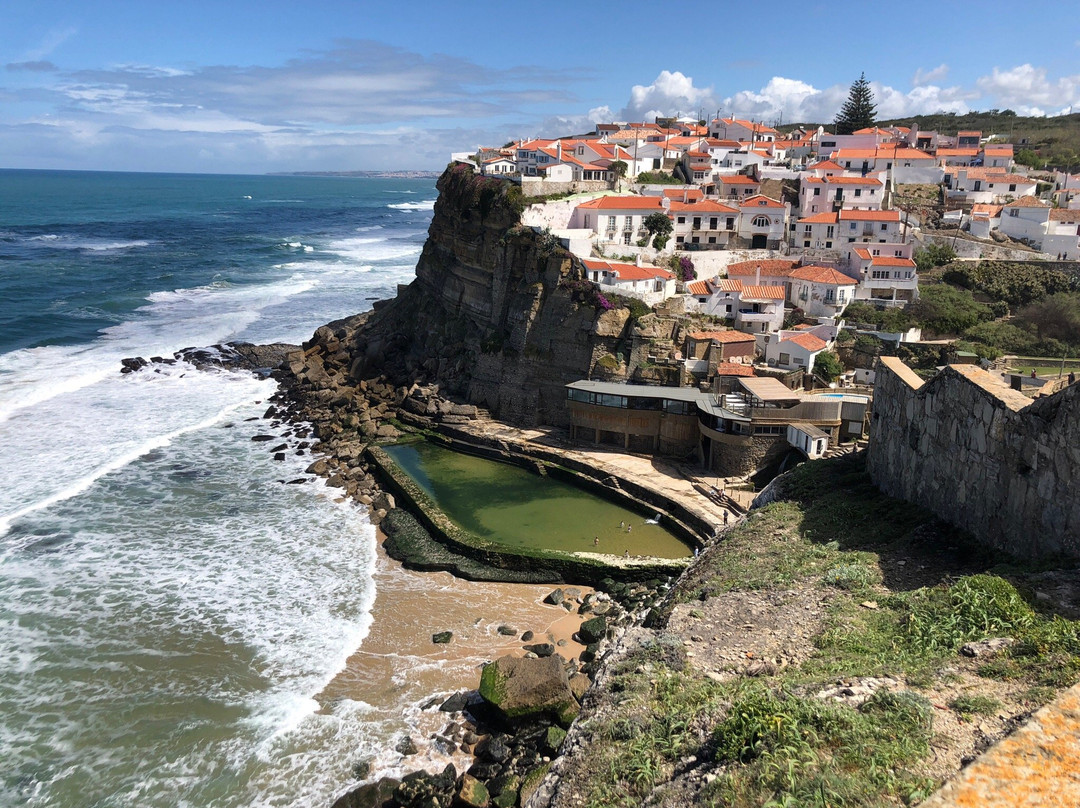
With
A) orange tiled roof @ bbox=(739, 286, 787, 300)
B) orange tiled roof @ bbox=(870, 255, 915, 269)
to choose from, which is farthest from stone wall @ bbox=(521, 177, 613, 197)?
orange tiled roof @ bbox=(870, 255, 915, 269)

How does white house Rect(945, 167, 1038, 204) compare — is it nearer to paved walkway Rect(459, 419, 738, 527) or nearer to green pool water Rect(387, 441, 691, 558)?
paved walkway Rect(459, 419, 738, 527)

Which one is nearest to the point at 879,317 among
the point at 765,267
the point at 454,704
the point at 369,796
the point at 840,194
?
the point at 765,267

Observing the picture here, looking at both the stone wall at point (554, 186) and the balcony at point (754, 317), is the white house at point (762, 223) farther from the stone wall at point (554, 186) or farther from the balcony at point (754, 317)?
the balcony at point (754, 317)

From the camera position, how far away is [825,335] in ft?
116

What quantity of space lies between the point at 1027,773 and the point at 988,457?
6914 mm

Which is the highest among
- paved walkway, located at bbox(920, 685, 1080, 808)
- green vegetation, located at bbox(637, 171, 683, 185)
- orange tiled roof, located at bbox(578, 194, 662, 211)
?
green vegetation, located at bbox(637, 171, 683, 185)

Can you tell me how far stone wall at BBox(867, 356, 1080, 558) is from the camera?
1011 centimetres

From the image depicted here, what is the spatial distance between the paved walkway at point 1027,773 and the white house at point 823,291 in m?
32.9

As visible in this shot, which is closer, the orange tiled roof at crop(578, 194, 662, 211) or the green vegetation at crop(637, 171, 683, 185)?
the orange tiled roof at crop(578, 194, 662, 211)

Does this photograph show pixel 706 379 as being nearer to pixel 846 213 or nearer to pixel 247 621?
pixel 846 213

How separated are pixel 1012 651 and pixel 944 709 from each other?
1548mm

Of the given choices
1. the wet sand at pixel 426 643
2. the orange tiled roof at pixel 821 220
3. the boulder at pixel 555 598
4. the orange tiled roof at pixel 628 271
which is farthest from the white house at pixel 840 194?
the boulder at pixel 555 598

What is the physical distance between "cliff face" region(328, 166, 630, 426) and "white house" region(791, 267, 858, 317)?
9.64 metres

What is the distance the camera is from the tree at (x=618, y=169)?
51.9 meters
